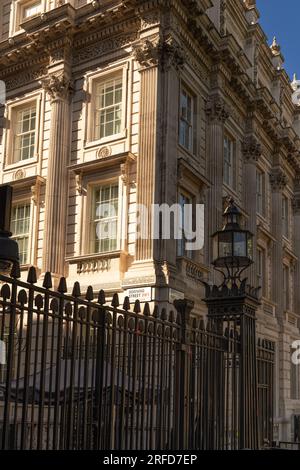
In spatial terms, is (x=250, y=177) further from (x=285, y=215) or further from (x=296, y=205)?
(x=296, y=205)

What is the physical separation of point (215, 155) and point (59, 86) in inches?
220

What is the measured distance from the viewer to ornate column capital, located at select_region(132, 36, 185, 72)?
727 inches

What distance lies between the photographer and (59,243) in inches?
760

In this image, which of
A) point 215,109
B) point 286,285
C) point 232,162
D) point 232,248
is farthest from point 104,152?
point 286,285

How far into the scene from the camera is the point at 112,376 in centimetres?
609

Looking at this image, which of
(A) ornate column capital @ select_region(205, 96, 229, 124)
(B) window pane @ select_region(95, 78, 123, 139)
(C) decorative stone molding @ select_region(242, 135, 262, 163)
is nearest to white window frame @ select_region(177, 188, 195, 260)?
(B) window pane @ select_region(95, 78, 123, 139)

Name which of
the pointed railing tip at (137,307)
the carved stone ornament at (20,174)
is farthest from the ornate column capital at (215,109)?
the pointed railing tip at (137,307)

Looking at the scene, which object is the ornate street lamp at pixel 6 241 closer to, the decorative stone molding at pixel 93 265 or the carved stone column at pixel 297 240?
the decorative stone molding at pixel 93 265

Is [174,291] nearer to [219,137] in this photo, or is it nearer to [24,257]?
[24,257]

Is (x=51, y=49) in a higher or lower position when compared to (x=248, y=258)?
higher

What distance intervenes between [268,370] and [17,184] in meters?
13.3

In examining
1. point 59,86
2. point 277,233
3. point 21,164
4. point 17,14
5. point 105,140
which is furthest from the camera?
point 277,233
